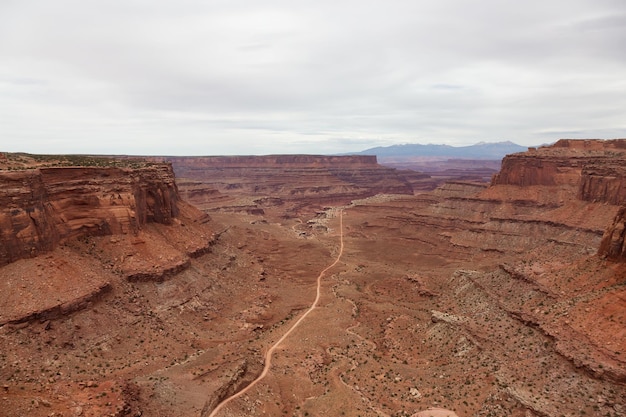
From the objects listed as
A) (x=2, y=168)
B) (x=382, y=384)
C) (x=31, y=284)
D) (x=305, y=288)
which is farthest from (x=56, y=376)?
(x=305, y=288)

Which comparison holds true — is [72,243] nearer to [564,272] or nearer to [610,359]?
[610,359]

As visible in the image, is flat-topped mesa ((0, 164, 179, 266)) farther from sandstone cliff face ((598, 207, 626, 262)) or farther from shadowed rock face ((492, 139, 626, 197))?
shadowed rock face ((492, 139, 626, 197))

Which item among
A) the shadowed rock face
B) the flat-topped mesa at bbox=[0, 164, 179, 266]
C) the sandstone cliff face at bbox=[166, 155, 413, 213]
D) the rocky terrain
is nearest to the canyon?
the flat-topped mesa at bbox=[0, 164, 179, 266]

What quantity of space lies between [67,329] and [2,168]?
49.7ft

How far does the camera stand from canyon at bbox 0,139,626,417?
79.3 feet

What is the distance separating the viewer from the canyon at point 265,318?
2416 centimetres

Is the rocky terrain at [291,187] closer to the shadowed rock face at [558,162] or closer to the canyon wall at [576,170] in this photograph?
the shadowed rock face at [558,162]

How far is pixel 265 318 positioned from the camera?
43.2 m

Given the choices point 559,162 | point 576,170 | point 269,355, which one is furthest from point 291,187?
point 269,355

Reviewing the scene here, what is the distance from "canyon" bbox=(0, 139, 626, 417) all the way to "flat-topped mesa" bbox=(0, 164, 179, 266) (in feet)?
0.45

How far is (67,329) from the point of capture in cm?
2942

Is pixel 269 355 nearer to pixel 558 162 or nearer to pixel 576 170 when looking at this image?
pixel 576 170

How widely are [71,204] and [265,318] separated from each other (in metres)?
22.8

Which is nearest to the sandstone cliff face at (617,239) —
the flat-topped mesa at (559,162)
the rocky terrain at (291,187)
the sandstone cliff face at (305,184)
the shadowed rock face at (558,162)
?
the flat-topped mesa at (559,162)
